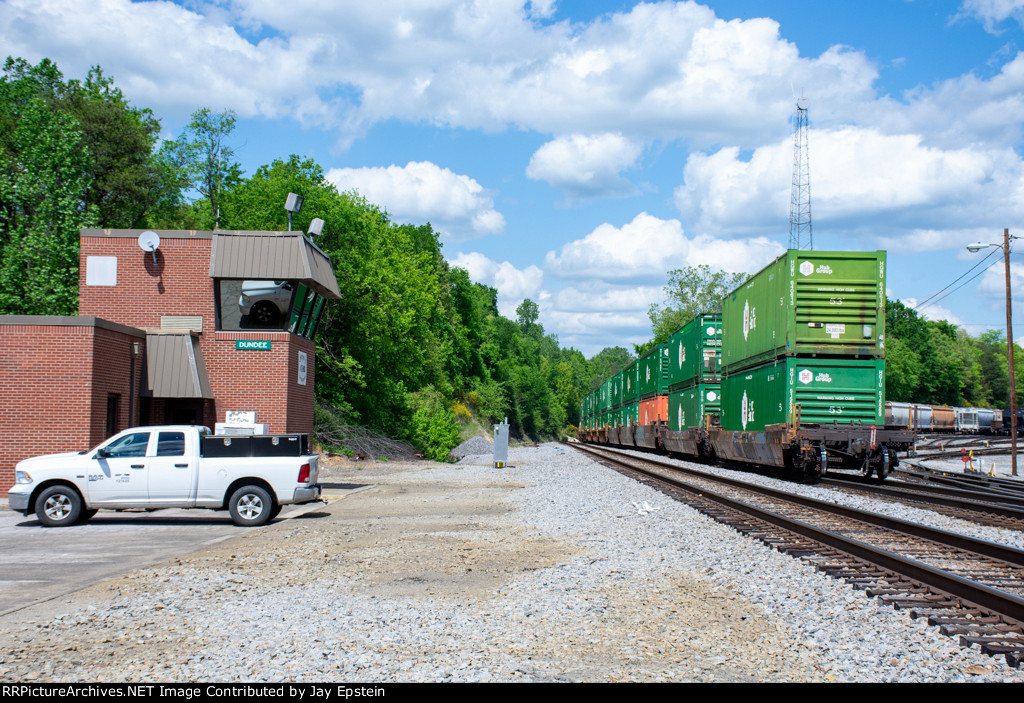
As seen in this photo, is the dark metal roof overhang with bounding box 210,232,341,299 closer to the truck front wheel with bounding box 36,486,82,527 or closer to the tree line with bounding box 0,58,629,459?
the truck front wheel with bounding box 36,486,82,527

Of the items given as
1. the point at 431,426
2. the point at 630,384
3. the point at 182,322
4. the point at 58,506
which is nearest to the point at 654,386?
the point at 630,384

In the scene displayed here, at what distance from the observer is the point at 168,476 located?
45.4 ft

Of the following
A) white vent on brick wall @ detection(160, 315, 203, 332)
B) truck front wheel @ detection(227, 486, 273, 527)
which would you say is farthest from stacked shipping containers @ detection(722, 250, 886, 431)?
white vent on brick wall @ detection(160, 315, 203, 332)

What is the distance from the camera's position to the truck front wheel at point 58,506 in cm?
1365

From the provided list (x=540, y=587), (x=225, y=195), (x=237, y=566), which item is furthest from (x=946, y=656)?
(x=225, y=195)

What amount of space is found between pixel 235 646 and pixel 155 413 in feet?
57.9

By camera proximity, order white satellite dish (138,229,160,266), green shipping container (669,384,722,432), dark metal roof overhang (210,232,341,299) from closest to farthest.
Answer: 1. white satellite dish (138,229,160,266)
2. dark metal roof overhang (210,232,341,299)
3. green shipping container (669,384,722,432)

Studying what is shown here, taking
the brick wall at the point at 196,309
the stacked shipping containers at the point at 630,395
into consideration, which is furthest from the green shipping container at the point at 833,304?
the stacked shipping containers at the point at 630,395

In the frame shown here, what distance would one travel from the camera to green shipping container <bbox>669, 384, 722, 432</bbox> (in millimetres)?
30188

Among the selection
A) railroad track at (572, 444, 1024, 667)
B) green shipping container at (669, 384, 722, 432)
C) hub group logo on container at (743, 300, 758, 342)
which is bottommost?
railroad track at (572, 444, 1024, 667)

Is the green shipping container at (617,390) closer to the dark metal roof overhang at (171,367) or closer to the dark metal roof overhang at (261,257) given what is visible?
the dark metal roof overhang at (261,257)

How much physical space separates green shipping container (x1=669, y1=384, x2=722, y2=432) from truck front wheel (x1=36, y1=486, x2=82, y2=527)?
20899mm

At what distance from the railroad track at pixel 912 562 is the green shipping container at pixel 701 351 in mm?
14637

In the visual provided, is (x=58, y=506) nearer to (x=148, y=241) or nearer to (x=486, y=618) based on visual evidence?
(x=148, y=241)
